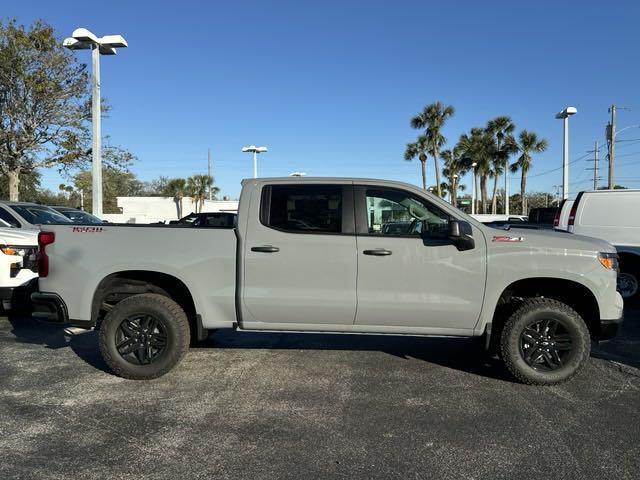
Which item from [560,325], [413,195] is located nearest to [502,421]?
[560,325]

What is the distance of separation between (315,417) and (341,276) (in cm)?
131

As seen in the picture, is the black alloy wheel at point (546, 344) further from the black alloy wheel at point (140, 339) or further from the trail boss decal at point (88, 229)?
the trail boss decal at point (88, 229)

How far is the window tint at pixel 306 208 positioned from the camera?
16.7 feet

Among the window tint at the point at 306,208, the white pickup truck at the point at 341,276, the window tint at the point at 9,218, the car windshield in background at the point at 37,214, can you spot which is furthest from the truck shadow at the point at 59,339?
the window tint at the point at 306,208

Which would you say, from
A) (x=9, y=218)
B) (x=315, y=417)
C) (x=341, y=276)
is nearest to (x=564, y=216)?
(x=341, y=276)

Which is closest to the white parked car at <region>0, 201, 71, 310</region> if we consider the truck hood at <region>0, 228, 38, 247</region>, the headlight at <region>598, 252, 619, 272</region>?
the truck hood at <region>0, 228, 38, 247</region>

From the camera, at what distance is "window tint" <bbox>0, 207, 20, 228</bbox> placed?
8.66 metres

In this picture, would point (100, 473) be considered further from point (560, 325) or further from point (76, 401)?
point (560, 325)

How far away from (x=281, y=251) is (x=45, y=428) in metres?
2.40

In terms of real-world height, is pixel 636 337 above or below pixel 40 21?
below

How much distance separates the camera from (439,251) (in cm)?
493

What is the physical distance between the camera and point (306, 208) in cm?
515

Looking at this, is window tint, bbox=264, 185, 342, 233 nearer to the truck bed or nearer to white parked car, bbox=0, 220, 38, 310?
the truck bed

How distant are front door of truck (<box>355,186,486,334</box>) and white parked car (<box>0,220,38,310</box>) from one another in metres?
4.84
